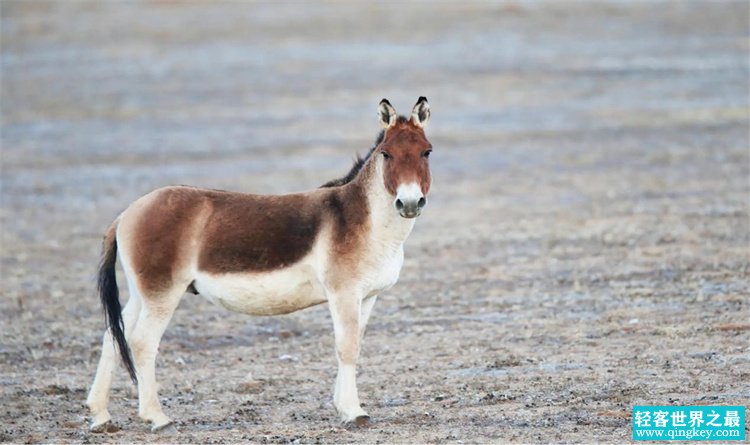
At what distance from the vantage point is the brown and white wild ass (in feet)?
29.7

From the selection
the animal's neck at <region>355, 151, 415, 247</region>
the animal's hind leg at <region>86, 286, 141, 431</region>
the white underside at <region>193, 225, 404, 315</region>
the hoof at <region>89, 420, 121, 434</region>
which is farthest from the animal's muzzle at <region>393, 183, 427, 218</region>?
the hoof at <region>89, 420, 121, 434</region>

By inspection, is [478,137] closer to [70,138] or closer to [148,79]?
[70,138]

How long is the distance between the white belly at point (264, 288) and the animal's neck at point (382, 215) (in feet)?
1.74

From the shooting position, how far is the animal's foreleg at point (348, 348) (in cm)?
901

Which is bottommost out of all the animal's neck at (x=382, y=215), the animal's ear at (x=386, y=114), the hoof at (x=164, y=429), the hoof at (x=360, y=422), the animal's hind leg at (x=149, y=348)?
the hoof at (x=164, y=429)

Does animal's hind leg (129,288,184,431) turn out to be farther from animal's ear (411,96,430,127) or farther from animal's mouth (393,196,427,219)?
animal's ear (411,96,430,127)

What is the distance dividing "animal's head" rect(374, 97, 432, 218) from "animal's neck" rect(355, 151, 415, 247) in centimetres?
12

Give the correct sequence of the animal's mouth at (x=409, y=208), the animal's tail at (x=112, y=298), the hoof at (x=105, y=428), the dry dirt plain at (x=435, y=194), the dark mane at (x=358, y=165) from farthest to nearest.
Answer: the dry dirt plain at (x=435, y=194) < the dark mane at (x=358, y=165) < the hoof at (x=105, y=428) < the animal's tail at (x=112, y=298) < the animal's mouth at (x=409, y=208)

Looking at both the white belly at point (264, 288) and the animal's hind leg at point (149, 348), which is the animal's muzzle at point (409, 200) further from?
the animal's hind leg at point (149, 348)

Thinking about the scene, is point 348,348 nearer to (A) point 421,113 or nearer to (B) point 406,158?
(B) point 406,158

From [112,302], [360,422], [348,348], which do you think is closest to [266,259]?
[348,348]

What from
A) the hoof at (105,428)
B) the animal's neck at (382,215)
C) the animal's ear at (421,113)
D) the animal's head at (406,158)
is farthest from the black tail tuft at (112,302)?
the animal's ear at (421,113)

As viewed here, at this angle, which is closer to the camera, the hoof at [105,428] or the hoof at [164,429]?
the hoof at [164,429]

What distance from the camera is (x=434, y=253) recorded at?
1617cm
